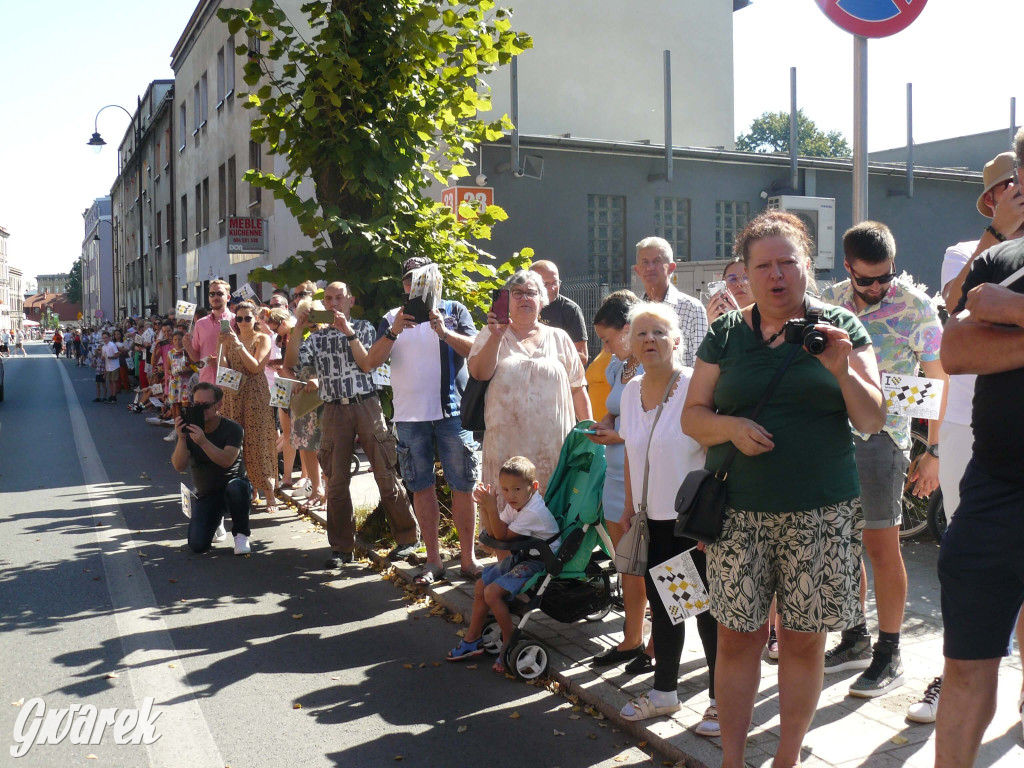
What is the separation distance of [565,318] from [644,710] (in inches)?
150

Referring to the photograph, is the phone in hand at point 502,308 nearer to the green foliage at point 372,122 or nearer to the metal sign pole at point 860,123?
the metal sign pole at point 860,123

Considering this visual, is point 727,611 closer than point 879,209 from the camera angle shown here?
Yes

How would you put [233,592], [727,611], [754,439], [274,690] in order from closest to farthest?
1. [754,439]
2. [727,611]
3. [274,690]
4. [233,592]

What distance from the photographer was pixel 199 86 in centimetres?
3553

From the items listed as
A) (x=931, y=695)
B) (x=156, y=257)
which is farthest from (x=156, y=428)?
(x=156, y=257)

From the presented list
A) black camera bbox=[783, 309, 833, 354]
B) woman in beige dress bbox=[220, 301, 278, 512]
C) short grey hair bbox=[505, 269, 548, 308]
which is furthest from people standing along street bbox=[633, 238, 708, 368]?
woman in beige dress bbox=[220, 301, 278, 512]

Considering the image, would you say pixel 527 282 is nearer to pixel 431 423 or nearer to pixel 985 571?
pixel 431 423

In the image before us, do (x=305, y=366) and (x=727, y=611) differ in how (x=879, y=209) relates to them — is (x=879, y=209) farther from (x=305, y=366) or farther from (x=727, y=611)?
(x=727, y=611)

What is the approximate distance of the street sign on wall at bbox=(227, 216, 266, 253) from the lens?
969 inches

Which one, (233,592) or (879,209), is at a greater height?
(879,209)

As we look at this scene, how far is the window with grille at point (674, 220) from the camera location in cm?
2278

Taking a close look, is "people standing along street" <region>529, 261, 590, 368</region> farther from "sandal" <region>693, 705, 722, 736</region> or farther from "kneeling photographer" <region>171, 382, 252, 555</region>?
"sandal" <region>693, 705, 722, 736</region>

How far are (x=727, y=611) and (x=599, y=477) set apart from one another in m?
1.96

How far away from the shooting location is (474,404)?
19.5ft
